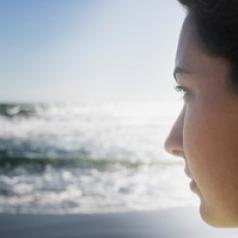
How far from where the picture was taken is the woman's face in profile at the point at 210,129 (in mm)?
1732

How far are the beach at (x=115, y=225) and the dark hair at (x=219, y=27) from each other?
5558 millimetres

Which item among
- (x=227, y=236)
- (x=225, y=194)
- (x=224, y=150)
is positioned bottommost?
(x=227, y=236)

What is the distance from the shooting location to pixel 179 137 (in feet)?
6.23

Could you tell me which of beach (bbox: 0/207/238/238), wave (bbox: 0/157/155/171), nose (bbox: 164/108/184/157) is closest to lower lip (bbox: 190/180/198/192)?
nose (bbox: 164/108/184/157)

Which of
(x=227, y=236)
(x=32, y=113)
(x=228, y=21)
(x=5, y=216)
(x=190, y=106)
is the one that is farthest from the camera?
(x=32, y=113)

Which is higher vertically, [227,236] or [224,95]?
[224,95]

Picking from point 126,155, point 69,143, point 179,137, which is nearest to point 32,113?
point 69,143

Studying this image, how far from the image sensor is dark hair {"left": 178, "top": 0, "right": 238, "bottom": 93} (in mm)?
1653

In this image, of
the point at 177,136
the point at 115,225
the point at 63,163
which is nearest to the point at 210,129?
the point at 177,136

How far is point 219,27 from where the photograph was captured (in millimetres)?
1696

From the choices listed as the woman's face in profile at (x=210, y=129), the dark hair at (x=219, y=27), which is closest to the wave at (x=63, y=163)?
the woman's face in profile at (x=210, y=129)

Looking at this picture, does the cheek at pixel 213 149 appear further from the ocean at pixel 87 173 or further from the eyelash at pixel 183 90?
the ocean at pixel 87 173

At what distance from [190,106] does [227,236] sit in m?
5.46

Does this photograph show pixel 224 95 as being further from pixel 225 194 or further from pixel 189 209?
pixel 189 209
